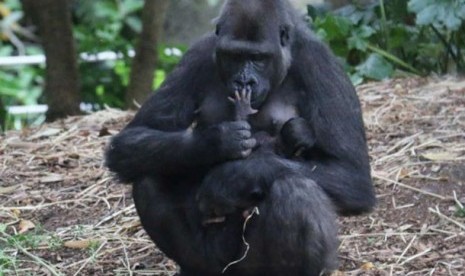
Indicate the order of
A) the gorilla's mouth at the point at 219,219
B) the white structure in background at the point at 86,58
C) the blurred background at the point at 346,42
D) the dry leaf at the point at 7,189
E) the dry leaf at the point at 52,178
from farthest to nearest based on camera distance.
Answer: the white structure in background at the point at 86,58
the blurred background at the point at 346,42
the dry leaf at the point at 52,178
the dry leaf at the point at 7,189
the gorilla's mouth at the point at 219,219

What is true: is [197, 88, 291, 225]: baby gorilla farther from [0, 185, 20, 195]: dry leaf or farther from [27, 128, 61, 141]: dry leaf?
[27, 128, 61, 141]: dry leaf

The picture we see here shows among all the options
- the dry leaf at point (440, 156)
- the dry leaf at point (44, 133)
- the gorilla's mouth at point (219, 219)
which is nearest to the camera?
the gorilla's mouth at point (219, 219)

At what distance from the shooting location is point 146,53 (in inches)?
323

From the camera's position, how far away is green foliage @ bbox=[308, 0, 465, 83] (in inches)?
305

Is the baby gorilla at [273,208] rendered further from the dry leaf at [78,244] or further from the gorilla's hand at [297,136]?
the dry leaf at [78,244]

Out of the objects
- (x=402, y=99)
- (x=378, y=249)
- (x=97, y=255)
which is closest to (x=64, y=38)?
(x=402, y=99)

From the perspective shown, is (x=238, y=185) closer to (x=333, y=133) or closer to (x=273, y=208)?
(x=273, y=208)

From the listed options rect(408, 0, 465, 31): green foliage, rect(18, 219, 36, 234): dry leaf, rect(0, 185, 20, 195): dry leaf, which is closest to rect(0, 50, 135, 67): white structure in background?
rect(408, 0, 465, 31): green foliage

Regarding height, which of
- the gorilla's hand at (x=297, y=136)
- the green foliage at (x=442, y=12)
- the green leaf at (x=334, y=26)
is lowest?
the green leaf at (x=334, y=26)

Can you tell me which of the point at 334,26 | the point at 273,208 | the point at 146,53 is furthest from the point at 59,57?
the point at 273,208

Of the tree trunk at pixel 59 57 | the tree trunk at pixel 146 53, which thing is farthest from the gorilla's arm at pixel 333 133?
the tree trunk at pixel 59 57

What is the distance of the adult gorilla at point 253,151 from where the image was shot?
13.4 feet

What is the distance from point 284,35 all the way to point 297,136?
16.0 inches

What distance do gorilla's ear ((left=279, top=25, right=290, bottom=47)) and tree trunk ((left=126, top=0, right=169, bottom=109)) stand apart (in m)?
3.69
